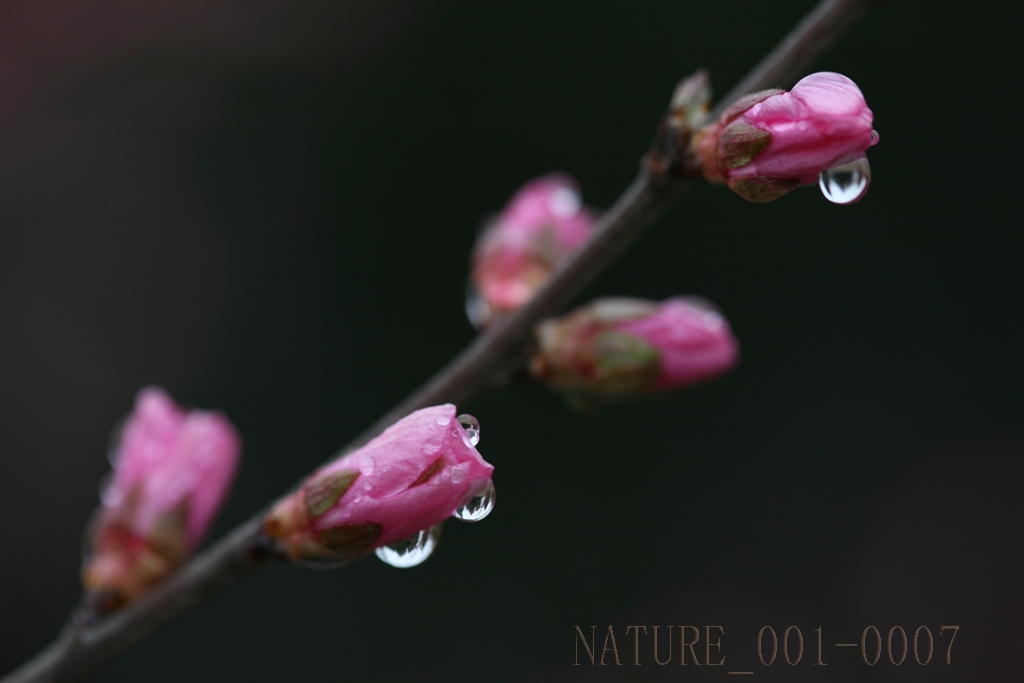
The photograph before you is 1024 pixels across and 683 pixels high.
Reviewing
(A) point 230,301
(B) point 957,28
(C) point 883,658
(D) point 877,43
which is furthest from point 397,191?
(C) point 883,658

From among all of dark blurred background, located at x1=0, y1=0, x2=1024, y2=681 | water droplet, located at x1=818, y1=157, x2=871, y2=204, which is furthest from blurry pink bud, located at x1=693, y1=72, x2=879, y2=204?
dark blurred background, located at x1=0, y1=0, x2=1024, y2=681

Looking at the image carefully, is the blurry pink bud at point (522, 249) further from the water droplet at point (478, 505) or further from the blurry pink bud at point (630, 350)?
the water droplet at point (478, 505)

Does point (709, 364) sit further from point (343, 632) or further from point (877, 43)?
point (877, 43)

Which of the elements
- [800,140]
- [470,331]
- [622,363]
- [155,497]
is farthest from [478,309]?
[470,331]

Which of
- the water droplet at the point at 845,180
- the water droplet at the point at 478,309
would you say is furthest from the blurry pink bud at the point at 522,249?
the water droplet at the point at 845,180

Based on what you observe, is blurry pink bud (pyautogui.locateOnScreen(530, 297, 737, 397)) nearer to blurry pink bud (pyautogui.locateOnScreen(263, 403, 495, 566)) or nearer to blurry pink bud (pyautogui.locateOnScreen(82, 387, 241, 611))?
blurry pink bud (pyautogui.locateOnScreen(263, 403, 495, 566))
